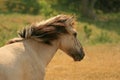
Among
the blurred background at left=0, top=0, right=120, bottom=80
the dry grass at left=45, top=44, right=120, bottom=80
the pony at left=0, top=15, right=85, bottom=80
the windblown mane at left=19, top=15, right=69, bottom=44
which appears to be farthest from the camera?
the blurred background at left=0, top=0, right=120, bottom=80

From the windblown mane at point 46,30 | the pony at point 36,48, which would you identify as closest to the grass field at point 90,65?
the pony at point 36,48

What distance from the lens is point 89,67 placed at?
12.3 meters

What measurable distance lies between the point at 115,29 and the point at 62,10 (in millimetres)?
6450

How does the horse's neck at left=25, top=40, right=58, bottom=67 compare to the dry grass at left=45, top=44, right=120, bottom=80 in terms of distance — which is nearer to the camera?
the horse's neck at left=25, top=40, right=58, bottom=67

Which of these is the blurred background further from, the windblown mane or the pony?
the windblown mane

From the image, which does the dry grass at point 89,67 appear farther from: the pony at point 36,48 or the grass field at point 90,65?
the pony at point 36,48

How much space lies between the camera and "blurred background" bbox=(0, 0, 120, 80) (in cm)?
1155

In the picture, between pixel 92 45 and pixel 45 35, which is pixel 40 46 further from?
pixel 92 45

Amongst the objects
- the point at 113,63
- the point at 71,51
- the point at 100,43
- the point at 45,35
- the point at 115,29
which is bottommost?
the point at 115,29

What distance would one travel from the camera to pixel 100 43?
1870 cm

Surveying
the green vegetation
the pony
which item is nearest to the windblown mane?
the pony

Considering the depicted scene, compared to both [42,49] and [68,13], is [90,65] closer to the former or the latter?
[42,49]

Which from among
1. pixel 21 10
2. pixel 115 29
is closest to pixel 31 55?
pixel 115 29

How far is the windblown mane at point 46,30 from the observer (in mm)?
5910
